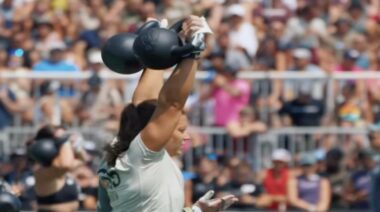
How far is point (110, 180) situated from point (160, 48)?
0.74 metres

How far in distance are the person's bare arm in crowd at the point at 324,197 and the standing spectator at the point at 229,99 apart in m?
1.38

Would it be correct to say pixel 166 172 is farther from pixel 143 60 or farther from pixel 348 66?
pixel 348 66

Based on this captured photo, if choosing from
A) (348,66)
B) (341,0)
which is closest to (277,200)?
(348,66)

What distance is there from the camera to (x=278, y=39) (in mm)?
16859

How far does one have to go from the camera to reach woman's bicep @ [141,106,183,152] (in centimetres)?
612

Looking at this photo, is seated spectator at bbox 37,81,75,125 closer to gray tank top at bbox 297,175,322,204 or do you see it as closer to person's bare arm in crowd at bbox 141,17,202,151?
gray tank top at bbox 297,175,322,204

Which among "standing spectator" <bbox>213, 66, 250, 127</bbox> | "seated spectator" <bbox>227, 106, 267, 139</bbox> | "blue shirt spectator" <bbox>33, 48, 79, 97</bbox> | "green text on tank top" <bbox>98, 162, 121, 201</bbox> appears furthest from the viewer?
"blue shirt spectator" <bbox>33, 48, 79, 97</bbox>

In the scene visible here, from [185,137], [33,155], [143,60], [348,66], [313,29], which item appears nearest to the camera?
[143,60]

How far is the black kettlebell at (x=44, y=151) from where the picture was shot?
9883 mm

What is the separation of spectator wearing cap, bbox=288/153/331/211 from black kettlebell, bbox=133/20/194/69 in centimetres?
861

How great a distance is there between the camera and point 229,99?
50.3 feet

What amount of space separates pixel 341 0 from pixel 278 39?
1707 millimetres

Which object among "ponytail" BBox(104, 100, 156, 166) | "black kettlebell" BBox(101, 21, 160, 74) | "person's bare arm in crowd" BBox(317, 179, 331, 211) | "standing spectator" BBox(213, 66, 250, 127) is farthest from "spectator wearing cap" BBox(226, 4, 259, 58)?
"ponytail" BBox(104, 100, 156, 166)

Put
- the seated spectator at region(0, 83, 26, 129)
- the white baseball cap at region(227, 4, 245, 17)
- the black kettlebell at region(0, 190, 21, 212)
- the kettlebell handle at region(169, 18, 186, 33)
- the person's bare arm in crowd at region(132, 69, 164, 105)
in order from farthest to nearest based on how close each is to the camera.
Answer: the white baseball cap at region(227, 4, 245, 17) → the seated spectator at region(0, 83, 26, 129) → the black kettlebell at region(0, 190, 21, 212) → the person's bare arm in crowd at region(132, 69, 164, 105) → the kettlebell handle at region(169, 18, 186, 33)
